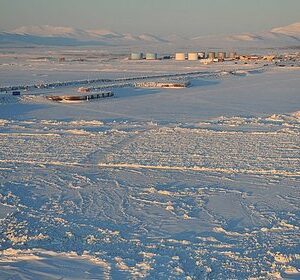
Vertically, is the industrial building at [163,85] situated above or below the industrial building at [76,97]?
above

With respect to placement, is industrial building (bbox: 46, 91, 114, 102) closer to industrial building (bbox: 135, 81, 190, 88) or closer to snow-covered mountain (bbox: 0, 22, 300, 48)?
industrial building (bbox: 135, 81, 190, 88)

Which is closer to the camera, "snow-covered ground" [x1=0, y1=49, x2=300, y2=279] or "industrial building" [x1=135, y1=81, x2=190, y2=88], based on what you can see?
"snow-covered ground" [x1=0, y1=49, x2=300, y2=279]

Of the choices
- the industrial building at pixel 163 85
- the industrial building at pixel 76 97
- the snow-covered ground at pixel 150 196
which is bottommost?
the snow-covered ground at pixel 150 196

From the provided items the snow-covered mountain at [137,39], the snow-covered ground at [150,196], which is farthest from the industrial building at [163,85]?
the snow-covered mountain at [137,39]

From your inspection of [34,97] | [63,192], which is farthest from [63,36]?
[63,192]

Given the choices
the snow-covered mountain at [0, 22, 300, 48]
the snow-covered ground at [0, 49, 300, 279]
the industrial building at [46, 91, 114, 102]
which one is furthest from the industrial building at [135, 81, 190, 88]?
the snow-covered mountain at [0, 22, 300, 48]

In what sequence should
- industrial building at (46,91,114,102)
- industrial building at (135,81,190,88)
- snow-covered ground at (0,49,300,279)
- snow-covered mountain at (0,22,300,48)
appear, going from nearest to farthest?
snow-covered ground at (0,49,300,279)
industrial building at (46,91,114,102)
industrial building at (135,81,190,88)
snow-covered mountain at (0,22,300,48)

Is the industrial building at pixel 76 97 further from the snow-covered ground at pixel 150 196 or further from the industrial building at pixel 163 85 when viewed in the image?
the industrial building at pixel 163 85

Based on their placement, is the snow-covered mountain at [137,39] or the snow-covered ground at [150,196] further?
the snow-covered mountain at [137,39]

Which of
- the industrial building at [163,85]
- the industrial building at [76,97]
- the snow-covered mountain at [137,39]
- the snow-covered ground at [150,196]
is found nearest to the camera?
the snow-covered ground at [150,196]
